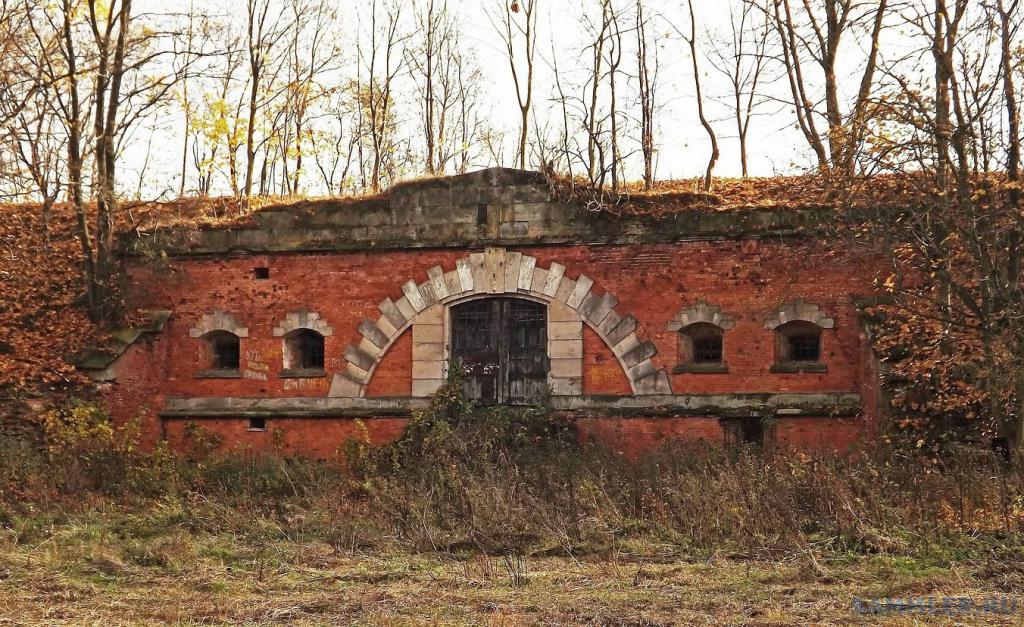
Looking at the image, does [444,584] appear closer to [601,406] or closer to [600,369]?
[601,406]

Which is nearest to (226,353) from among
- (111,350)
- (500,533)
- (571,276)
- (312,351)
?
(312,351)

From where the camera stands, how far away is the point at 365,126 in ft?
98.1

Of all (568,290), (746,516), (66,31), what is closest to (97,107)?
(66,31)

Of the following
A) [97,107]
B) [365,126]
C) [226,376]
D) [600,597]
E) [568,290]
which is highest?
[365,126]

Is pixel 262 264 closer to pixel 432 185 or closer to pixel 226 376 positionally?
pixel 226 376

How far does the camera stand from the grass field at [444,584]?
26.0 ft

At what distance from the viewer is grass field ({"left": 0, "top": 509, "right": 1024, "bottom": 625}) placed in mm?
7910

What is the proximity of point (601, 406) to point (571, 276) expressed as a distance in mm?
1781

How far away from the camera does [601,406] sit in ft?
49.3

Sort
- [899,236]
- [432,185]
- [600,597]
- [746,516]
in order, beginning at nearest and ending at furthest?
1. [600,597]
2. [746,516]
3. [899,236]
4. [432,185]

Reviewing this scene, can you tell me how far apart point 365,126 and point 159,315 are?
47.1 feet

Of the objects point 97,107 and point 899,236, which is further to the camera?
point 97,107

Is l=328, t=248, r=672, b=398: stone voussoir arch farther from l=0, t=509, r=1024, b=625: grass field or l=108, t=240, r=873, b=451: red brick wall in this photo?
l=0, t=509, r=1024, b=625: grass field

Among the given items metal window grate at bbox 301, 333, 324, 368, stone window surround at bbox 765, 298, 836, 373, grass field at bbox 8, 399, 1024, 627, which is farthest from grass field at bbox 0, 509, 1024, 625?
metal window grate at bbox 301, 333, 324, 368
